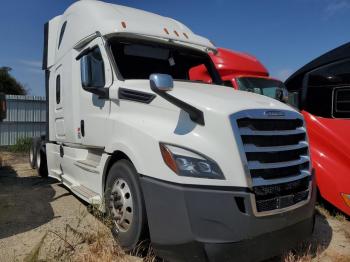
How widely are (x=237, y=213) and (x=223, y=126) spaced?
0.77 meters

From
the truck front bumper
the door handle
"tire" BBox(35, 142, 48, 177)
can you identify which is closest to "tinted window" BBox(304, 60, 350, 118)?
the truck front bumper

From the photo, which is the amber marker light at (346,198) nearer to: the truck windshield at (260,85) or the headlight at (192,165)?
the headlight at (192,165)

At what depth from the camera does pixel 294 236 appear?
393 centimetres

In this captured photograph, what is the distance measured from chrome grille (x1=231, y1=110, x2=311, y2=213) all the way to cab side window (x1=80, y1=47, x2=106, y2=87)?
7.21 ft

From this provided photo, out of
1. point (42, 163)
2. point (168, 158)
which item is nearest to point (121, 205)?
point (168, 158)

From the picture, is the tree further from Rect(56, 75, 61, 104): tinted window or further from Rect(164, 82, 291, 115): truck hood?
Rect(164, 82, 291, 115): truck hood

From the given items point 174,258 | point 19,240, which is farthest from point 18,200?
point 174,258

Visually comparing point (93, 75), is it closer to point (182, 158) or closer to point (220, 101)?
point (220, 101)

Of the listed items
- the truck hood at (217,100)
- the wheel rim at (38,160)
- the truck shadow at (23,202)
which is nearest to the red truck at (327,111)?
the truck hood at (217,100)

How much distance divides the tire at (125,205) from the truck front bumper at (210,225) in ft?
1.21

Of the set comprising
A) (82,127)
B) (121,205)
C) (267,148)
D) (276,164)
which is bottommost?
(121,205)

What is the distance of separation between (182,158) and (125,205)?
101 centimetres

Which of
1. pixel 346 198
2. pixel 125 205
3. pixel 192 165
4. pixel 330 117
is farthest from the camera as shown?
pixel 330 117

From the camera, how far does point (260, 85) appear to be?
977 cm
